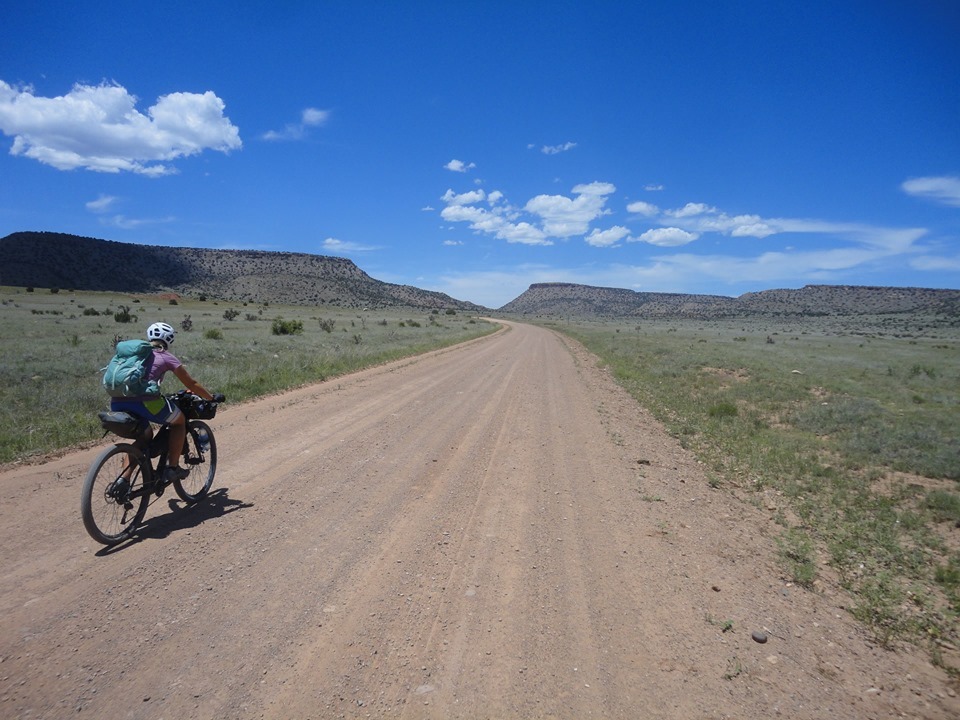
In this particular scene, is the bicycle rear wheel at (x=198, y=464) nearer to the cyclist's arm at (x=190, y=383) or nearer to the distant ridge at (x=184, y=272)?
the cyclist's arm at (x=190, y=383)

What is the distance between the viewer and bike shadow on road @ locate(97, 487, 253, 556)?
4.93 meters

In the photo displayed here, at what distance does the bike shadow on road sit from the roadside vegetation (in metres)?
6.07

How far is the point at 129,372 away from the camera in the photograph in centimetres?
472

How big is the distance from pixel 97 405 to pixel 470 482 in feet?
28.0

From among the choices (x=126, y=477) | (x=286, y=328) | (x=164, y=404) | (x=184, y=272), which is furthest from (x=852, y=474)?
(x=184, y=272)

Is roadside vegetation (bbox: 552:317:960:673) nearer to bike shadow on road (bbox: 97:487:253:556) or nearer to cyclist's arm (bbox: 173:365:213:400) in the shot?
bike shadow on road (bbox: 97:487:253:556)

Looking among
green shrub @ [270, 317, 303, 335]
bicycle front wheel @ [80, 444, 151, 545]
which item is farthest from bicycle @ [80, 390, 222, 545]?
green shrub @ [270, 317, 303, 335]

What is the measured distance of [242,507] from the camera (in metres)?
5.68

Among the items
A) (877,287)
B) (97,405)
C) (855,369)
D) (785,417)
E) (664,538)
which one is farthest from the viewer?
(877,287)

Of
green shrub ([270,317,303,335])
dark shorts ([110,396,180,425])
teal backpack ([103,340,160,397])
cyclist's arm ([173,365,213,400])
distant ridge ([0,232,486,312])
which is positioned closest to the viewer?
teal backpack ([103,340,160,397])

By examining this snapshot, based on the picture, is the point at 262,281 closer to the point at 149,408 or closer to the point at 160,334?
the point at 160,334

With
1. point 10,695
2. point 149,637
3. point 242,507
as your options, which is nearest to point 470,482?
point 242,507

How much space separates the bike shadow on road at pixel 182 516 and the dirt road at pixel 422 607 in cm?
4

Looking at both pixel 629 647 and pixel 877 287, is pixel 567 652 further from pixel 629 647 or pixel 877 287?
pixel 877 287
